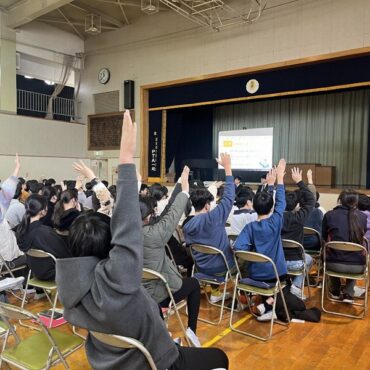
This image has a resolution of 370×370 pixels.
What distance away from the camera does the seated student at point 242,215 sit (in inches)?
158

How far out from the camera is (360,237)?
338 centimetres

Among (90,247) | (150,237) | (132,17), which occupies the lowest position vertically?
(150,237)

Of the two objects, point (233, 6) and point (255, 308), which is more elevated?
point (233, 6)

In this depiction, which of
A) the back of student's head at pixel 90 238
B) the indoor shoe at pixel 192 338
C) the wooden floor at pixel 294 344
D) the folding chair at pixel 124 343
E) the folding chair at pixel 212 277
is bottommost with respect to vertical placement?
the wooden floor at pixel 294 344

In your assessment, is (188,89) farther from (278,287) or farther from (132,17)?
(278,287)

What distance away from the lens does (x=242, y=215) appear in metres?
4.05

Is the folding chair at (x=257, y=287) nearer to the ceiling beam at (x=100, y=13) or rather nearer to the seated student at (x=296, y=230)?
the seated student at (x=296, y=230)

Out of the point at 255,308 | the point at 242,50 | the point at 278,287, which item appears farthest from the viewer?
the point at 242,50

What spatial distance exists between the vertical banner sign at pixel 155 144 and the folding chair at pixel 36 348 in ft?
30.5

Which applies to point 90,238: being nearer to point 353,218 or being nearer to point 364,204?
point 353,218

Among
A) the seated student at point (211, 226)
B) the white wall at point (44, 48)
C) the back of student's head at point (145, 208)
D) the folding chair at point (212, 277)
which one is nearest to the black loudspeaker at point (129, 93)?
the white wall at point (44, 48)

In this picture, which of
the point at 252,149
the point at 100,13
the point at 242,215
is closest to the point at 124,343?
the point at 242,215

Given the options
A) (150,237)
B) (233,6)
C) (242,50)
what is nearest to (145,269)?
(150,237)

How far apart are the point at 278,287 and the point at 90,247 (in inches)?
78.8
